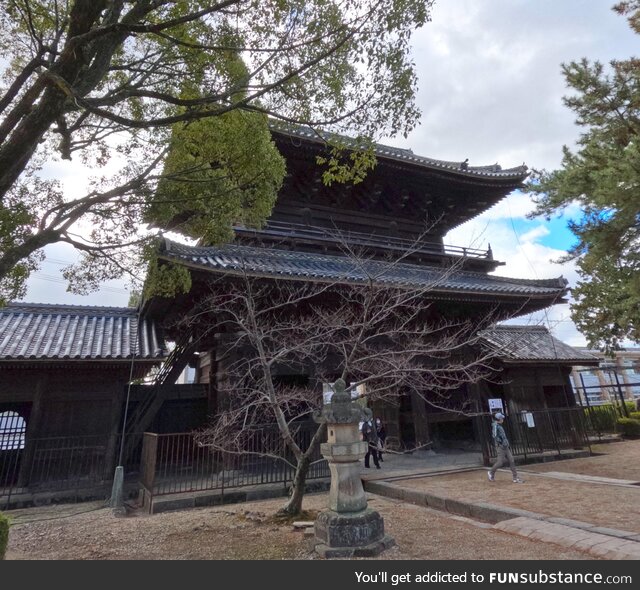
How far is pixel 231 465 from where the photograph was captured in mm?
8617

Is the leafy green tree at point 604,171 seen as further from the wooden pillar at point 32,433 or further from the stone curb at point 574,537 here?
the wooden pillar at point 32,433

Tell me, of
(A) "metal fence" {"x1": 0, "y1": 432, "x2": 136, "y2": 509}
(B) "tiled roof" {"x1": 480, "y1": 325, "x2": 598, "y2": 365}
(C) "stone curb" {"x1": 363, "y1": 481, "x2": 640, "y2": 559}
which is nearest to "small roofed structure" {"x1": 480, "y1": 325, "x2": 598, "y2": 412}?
(B) "tiled roof" {"x1": 480, "y1": 325, "x2": 598, "y2": 365}

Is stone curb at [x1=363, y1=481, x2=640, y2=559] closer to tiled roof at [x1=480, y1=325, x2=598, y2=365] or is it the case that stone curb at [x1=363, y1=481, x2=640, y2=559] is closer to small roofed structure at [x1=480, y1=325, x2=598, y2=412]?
small roofed structure at [x1=480, y1=325, x2=598, y2=412]

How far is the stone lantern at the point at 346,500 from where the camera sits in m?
4.43

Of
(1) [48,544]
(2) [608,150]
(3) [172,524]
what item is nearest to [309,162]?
(2) [608,150]

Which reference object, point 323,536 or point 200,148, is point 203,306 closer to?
point 200,148

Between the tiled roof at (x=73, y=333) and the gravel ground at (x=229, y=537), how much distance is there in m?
3.19

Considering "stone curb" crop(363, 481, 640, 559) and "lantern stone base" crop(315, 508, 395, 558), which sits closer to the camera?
"stone curb" crop(363, 481, 640, 559)

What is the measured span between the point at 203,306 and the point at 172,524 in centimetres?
465

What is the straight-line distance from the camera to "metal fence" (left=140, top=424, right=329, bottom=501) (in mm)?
7832

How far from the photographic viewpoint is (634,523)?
486 centimetres

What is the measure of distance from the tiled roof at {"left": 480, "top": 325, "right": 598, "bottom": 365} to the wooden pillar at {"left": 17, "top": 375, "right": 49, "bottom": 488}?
12193mm

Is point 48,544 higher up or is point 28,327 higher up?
point 28,327

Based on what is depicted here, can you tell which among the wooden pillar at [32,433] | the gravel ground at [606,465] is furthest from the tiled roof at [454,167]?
the gravel ground at [606,465]
